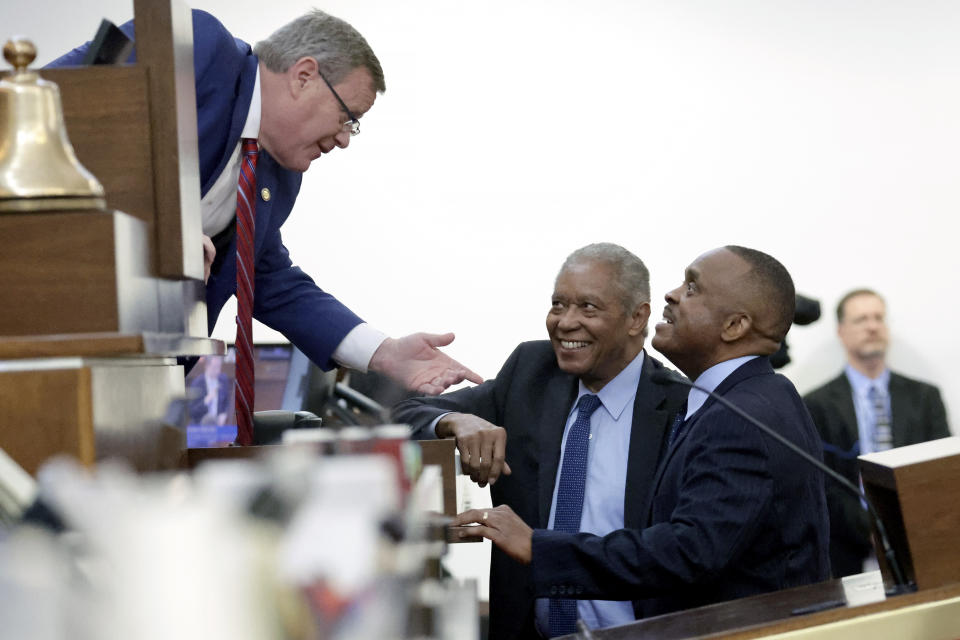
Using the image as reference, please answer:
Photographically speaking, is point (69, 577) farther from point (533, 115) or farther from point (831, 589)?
point (533, 115)

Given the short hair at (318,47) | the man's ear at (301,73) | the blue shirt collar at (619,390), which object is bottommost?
the blue shirt collar at (619,390)

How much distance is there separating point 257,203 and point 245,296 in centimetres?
33

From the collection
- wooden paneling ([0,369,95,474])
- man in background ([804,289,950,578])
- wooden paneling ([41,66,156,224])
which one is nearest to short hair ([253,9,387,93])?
wooden paneling ([41,66,156,224])

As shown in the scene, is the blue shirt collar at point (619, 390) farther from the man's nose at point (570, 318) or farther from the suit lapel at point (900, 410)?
the suit lapel at point (900, 410)

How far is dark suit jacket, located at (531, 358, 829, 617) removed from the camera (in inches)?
73.7

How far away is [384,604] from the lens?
2.27ft

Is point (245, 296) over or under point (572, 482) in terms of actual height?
over

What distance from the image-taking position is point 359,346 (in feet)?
7.14

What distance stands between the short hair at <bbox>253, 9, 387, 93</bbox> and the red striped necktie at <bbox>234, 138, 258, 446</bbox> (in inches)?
12.2

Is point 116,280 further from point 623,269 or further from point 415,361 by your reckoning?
point 623,269

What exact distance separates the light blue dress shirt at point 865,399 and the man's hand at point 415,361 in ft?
8.30

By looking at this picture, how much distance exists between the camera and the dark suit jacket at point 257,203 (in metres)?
1.89

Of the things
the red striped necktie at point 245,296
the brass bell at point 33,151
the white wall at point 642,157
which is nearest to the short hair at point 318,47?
the red striped necktie at point 245,296

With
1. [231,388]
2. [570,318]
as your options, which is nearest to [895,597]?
[570,318]
